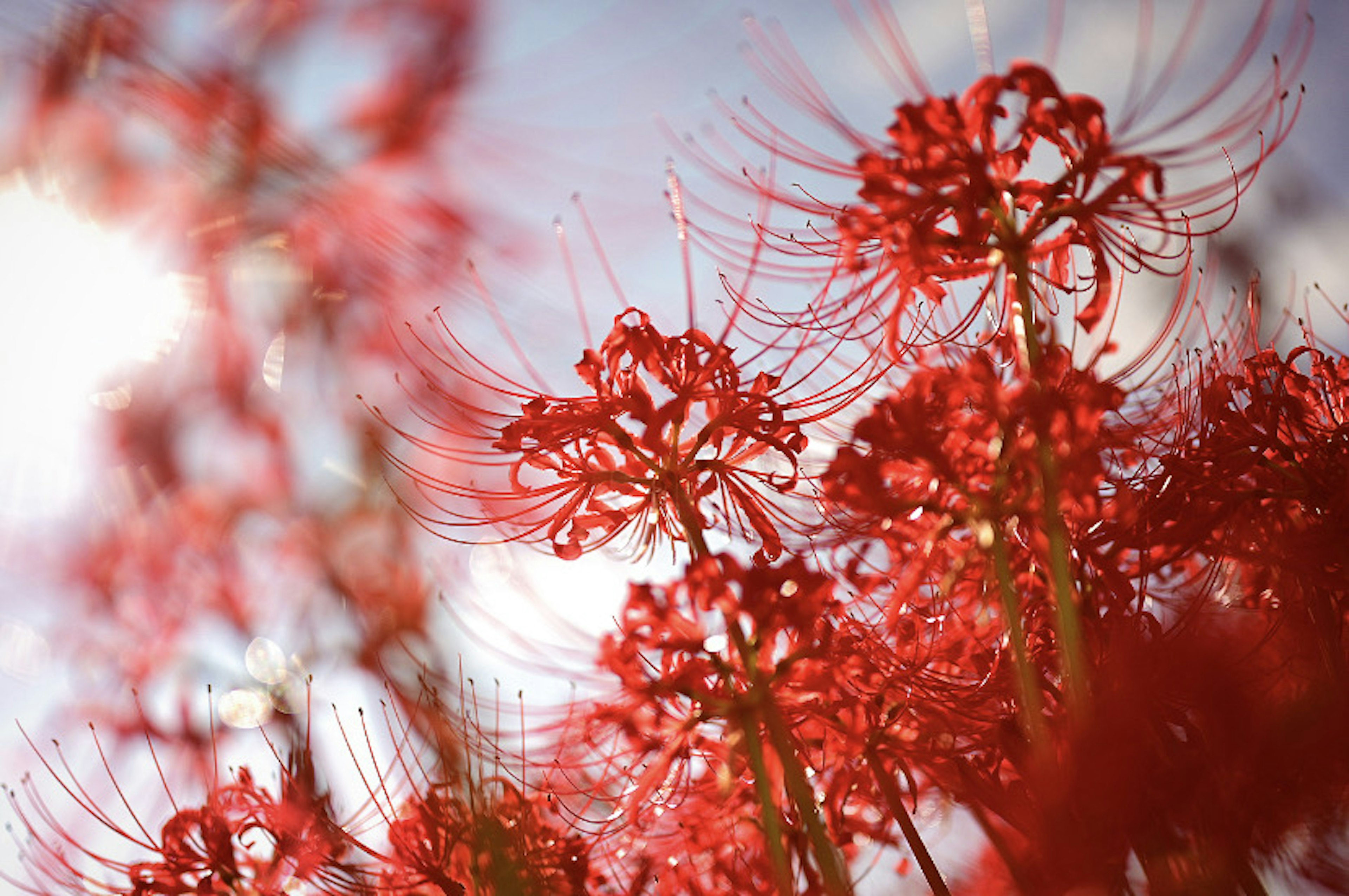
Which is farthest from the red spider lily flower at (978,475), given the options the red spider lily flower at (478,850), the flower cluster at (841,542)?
the red spider lily flower at (478,850)

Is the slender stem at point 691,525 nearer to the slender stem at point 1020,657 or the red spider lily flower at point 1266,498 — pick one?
the slender stem at point 1020,657

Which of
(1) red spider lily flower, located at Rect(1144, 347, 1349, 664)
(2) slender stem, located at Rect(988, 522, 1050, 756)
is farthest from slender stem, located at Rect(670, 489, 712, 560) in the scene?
(1) red spider lily flower, located at Rect(1144, 347, 1349, 664)

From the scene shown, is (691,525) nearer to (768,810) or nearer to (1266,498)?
(768,810)

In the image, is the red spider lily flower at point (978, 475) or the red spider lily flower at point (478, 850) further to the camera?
the red spider lily flower at point (478, 850)

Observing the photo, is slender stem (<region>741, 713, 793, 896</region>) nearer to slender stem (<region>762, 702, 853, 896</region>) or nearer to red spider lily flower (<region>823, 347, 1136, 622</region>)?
slender stem (<region>762, 702, 853, 896</region>)

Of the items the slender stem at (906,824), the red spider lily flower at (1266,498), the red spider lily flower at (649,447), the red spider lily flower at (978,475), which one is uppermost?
the red spider lily flower at (649,447)

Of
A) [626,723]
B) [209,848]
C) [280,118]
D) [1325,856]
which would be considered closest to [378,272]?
[280,118]
